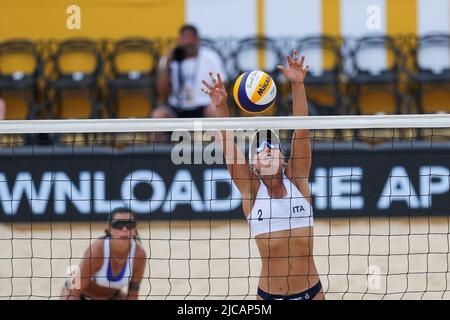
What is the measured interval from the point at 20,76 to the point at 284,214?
5.70m

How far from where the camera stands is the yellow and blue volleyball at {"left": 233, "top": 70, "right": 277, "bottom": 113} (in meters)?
5.83

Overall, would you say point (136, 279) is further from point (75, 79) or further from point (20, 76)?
point (20, 76)

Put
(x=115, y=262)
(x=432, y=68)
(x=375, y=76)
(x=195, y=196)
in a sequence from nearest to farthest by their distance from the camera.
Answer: (x=115, y=262), (x=195, y=196), (x=375, y=76), (x=432, y=68)

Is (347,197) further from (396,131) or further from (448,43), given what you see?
(448,43)

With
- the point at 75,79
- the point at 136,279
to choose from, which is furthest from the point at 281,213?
the point at 75,79

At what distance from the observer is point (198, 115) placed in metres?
9.96

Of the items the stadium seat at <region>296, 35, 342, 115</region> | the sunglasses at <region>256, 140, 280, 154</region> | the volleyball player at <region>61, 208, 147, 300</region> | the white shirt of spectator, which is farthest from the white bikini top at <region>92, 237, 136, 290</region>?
the stadium seat at <region>296, 35, 342, 115</region>

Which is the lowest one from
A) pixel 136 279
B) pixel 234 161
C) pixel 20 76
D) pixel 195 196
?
pixel 136 279

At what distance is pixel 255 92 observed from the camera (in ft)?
19.1

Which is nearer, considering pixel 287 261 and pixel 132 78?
pixel 287 261

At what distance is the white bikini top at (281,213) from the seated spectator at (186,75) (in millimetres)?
4268

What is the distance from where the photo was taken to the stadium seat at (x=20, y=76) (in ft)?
35.0

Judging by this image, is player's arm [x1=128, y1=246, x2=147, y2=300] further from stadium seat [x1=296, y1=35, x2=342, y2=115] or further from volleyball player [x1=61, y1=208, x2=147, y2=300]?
stadium seat [x1=296, y1=35, x2=342, y2=115]
